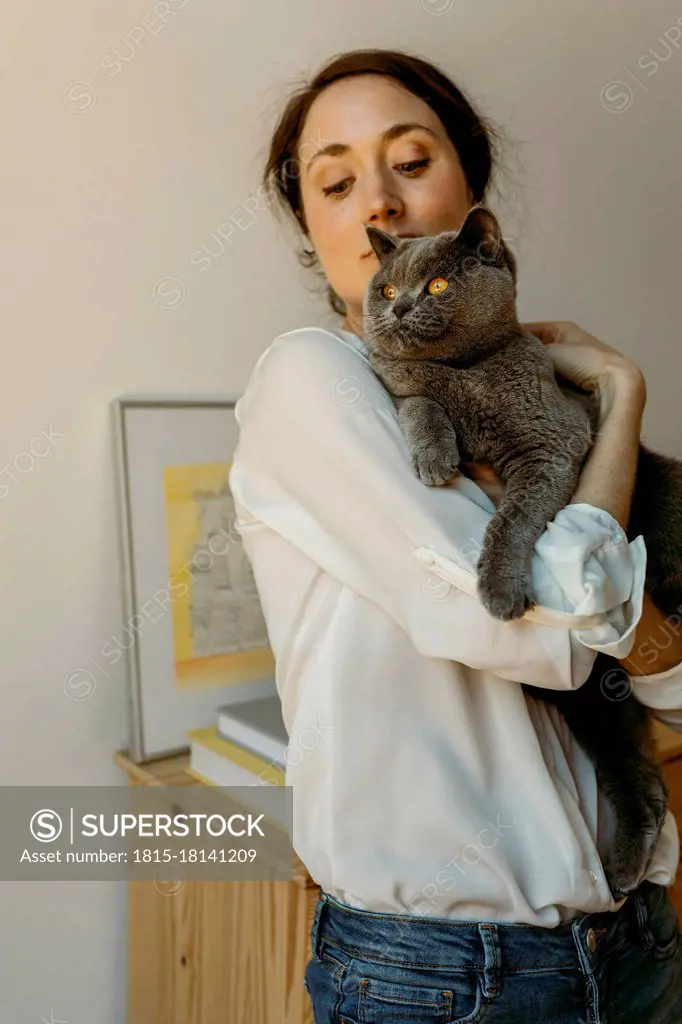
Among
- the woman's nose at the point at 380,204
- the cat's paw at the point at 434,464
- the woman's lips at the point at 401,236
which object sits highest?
the woman's nose at the point at 380,204

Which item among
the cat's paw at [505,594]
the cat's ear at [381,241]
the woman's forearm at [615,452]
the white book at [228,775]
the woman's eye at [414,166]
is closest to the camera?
the cat's paw at [505,594]

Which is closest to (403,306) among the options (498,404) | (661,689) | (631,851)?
(498,404)

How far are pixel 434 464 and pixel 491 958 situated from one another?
45 centimetres

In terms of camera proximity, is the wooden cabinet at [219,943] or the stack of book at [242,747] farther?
the stack of book at [242,747]

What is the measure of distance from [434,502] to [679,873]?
39.7 inches

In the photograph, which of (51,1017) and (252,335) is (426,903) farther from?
(252,335)

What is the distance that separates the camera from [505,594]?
68cm

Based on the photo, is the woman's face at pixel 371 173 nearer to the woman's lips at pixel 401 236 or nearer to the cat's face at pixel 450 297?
the woman's lips at pixel 401 236

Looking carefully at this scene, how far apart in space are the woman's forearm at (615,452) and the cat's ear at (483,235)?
8.4 inches

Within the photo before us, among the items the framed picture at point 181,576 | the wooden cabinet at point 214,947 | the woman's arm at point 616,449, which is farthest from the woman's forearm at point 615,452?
the framed picture at point 181,576

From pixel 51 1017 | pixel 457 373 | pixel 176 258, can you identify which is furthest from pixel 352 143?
pixel 51 1017

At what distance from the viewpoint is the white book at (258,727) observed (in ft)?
4.09

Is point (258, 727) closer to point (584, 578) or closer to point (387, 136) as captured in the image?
point (584, 578)

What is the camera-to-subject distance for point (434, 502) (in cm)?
74
